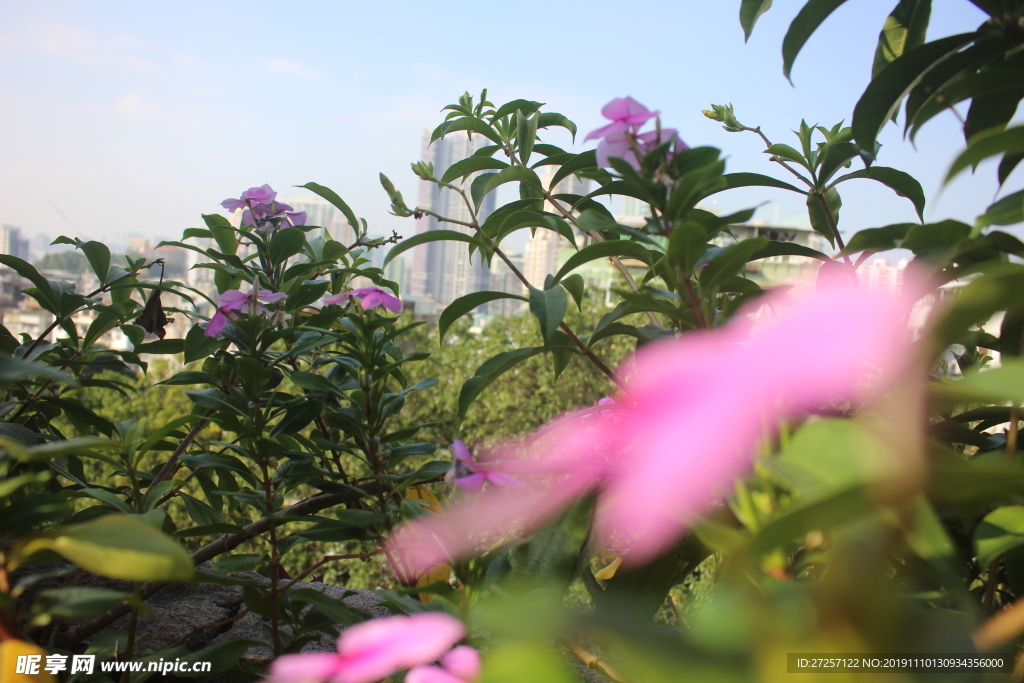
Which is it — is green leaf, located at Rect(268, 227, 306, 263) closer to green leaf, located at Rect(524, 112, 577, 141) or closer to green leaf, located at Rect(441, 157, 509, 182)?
green leaf, located at Rect(441, 157, 509, 182)

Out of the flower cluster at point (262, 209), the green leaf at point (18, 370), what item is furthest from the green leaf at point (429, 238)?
the green leaf at point (18, 370)

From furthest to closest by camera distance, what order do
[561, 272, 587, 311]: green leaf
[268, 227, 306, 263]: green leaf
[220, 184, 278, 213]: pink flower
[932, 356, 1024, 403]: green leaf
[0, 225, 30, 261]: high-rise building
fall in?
[0, 225, 30, 261]: high-rise building → [220, 184, 278, 213]: pink flower → [268, 227, 306, 263]: green leaf → [561, 272, 587, 311]: green leaf → [932, 356, 1024, 403]: green leaf

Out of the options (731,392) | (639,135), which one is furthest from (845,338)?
(639,135)

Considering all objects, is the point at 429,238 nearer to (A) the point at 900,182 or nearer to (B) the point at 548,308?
(B) the point at 548,308

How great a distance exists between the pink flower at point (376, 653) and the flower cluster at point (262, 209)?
0.58 meters

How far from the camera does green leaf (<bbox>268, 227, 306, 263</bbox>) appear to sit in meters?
0.65

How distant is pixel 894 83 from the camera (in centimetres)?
48

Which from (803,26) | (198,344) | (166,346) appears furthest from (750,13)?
(166,346)

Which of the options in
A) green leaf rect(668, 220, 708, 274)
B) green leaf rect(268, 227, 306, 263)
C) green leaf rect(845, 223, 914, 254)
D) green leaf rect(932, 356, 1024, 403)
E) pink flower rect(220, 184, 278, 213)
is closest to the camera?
green leaf rect(932, 356, 1024, 403)

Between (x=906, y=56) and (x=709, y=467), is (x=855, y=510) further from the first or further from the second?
(x=906, y=56)

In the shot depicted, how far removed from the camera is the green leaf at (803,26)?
0.53 m

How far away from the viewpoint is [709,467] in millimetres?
298

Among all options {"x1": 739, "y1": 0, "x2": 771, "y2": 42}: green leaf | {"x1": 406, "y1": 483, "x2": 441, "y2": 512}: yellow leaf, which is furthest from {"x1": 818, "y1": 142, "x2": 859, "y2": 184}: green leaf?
{"x1": 406, "y1": 483, "x2": 441, "y2": 512}: yellow leaf

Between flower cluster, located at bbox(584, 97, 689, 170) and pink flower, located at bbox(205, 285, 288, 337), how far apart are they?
1.06ft
